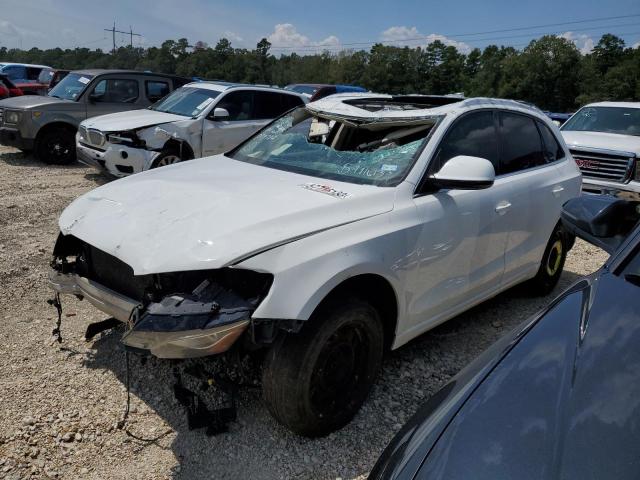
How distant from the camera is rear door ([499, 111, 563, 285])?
3.86 meters

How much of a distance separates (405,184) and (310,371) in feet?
3.94

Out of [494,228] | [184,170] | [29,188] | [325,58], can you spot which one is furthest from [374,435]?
[325,58]

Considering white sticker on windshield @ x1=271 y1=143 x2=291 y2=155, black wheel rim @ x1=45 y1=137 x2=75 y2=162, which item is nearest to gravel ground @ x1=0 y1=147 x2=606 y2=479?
white sticker on windshield @ x1=271 y1=143 x2=291 y2=155

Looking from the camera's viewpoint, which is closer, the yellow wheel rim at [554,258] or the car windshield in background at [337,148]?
the car windshield in background at [337,148]

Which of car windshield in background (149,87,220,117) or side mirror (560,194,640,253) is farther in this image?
car windshield in background (149,87,220,117)

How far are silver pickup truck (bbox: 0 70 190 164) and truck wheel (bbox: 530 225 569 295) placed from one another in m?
8.50

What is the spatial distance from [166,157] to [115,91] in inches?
140

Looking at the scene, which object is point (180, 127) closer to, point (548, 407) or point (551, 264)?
point (551, 264)

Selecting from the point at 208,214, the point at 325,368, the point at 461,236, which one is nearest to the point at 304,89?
the point at 461,236

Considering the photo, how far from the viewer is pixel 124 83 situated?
1050cm

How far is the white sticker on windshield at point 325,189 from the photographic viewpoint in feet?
9.43

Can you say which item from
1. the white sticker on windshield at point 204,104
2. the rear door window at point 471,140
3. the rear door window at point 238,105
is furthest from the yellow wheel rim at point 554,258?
the white sticker on windshield at point 204,104

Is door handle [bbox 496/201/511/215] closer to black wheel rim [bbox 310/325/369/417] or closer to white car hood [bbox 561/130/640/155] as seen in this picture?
black wheel rim [bbox 310/325/369/417]

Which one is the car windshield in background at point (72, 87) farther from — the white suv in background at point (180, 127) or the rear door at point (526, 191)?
the rear door at point (526, 191)
